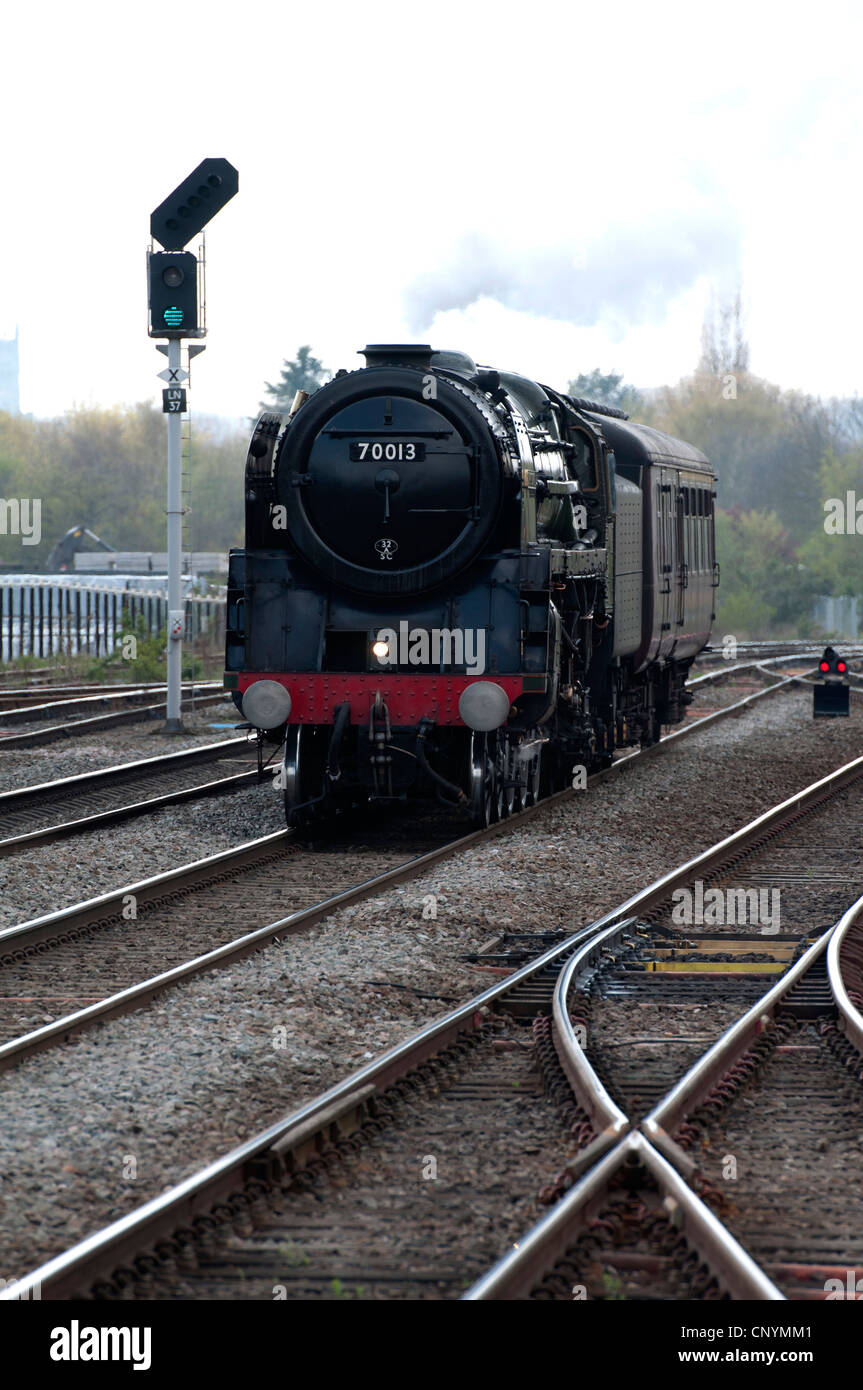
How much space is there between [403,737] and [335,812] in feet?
4.60

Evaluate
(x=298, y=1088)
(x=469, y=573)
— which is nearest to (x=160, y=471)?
(x=469, y=573)

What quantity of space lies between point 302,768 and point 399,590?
4.95 feet

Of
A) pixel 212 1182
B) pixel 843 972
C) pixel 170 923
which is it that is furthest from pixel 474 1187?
pixel 170 923

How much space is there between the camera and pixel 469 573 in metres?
11.5

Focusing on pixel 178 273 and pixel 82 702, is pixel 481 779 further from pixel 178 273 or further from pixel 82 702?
pixel 82 702

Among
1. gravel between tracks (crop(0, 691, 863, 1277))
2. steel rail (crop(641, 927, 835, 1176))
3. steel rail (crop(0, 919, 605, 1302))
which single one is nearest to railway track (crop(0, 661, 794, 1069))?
gravel between tracks (crop(0, 691, 863, 1277))

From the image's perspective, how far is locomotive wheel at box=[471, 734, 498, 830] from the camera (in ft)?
37.6

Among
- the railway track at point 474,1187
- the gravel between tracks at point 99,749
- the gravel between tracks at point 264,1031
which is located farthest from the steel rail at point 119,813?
the railway track at point 474,1187

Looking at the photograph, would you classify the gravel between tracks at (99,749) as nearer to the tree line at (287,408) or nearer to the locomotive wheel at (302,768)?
the locomotive wheel at (302,768)

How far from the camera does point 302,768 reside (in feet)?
38.4

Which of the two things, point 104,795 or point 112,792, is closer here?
point 104,795

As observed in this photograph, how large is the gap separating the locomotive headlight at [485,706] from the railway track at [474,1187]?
419cm

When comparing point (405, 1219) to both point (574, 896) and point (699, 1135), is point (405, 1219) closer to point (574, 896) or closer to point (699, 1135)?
point (699, 1135)

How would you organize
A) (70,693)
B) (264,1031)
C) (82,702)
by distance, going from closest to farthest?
(264,1031) < (82,702) < (70,693)
